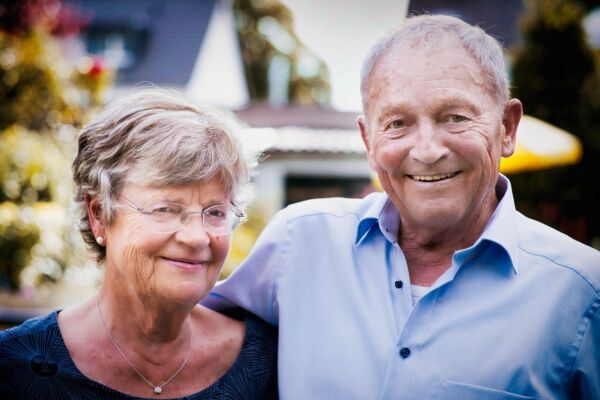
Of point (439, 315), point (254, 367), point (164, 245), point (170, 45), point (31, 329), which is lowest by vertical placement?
point (254, 367)

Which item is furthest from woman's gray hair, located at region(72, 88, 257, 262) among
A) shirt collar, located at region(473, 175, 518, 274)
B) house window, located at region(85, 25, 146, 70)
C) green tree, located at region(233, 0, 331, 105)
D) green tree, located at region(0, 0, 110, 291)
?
green tree, located at region(233, 0, 331, 105)

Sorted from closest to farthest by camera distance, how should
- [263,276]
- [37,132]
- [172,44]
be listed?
[263,276]
[37,132]
[172,44]

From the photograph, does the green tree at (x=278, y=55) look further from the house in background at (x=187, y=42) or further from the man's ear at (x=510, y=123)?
the man's ear at (x=510, y=123)

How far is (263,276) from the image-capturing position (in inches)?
93.0

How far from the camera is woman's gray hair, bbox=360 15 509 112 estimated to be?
2.02 m

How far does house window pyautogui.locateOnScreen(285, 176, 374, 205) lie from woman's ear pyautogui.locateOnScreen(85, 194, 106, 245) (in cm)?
1111

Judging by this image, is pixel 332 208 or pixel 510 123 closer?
pixel 510 123

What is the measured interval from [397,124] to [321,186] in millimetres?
11480

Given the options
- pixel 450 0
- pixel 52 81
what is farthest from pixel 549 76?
pixel 450 0

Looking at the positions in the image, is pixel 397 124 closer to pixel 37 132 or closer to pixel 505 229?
pixel 505 229

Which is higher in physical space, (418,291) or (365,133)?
(365,133)

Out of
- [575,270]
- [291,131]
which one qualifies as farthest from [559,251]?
[291,131]

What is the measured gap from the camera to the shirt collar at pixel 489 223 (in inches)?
79.6

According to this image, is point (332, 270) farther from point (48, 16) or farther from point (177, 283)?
point (48, 16)
